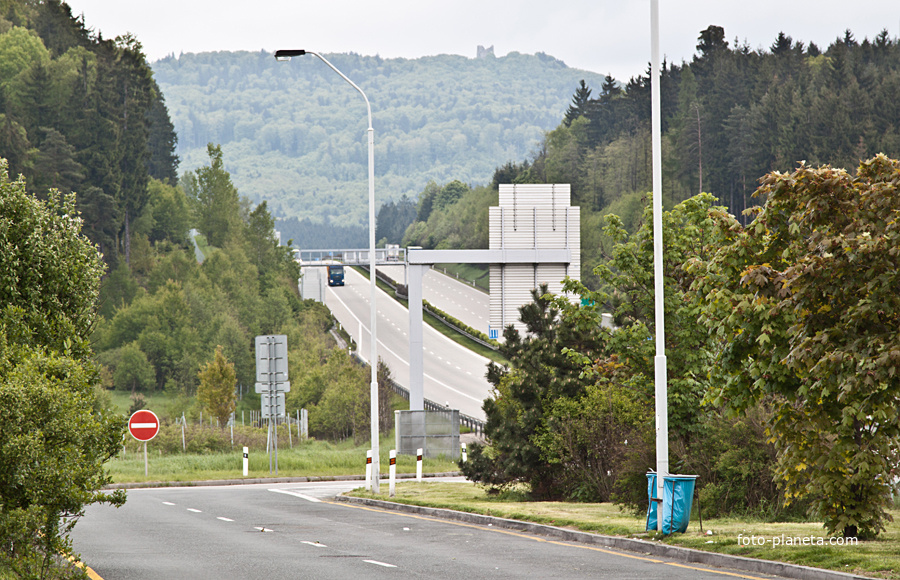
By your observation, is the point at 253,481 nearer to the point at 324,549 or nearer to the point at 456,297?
the point at 324,549

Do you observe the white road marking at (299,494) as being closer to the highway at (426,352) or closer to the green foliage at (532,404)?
the green foliage at (532,404)

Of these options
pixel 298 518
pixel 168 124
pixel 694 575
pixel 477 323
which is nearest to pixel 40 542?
pixel 694 575

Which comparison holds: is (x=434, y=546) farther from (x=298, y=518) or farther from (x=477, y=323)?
(x=477, y=323)

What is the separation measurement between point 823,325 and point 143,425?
22644 millimetres

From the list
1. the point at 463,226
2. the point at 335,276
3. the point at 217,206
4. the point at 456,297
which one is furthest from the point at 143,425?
the point at 463,226

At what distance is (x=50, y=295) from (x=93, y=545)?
5.15 meters

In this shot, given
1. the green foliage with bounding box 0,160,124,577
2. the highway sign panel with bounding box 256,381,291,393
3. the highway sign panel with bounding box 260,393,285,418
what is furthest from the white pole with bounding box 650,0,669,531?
the highway sign panel with bounding box 260,393,285,418

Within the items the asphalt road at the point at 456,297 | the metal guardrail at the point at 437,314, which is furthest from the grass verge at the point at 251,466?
the asphalt road at the point at 456,297

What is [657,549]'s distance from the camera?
43.6 ft

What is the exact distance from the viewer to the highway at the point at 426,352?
71750mm

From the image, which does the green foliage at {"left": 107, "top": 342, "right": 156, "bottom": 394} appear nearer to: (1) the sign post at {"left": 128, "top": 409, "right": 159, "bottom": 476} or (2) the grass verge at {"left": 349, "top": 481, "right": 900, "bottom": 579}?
(1) the sign post at {"left": 128, "top": 409, "right": 159, "bottom": 476}

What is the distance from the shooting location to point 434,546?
1466cm

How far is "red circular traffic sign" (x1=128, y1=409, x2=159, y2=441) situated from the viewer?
1170 inches

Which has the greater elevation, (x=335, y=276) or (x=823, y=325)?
(x=335, y=276)
